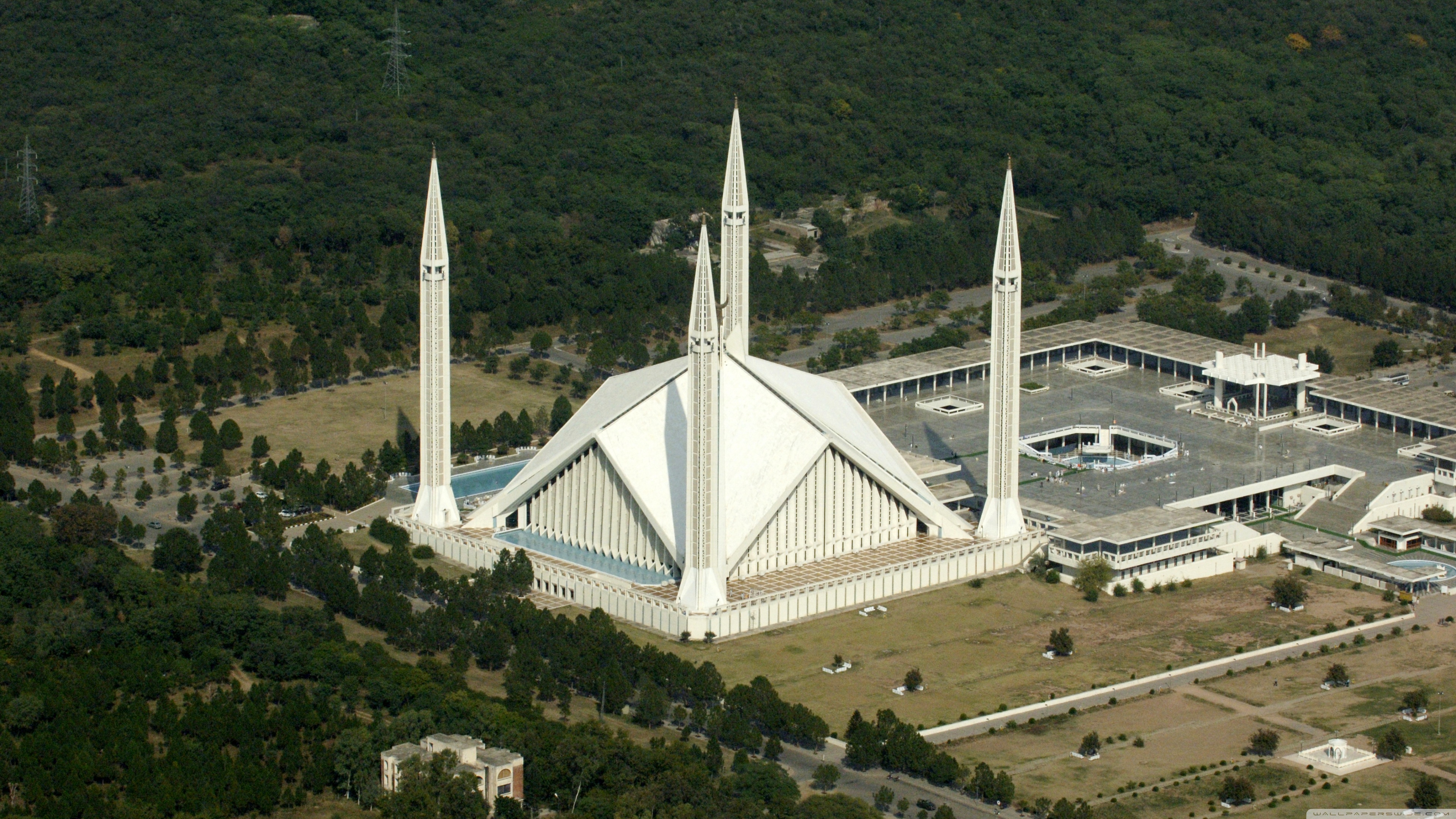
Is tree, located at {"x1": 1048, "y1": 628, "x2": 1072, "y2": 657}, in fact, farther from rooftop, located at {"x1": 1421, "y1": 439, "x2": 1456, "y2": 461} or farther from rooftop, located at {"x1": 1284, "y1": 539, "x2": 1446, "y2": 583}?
rooftop, located at {"x1": 1421, "y1": 439, "x2": 1456, "y2": 461}

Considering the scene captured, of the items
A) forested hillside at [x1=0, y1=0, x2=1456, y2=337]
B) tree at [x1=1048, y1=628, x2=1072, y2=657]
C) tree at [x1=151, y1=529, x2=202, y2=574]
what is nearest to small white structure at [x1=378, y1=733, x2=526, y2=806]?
tree at [x1=151, y1=529, x2=202, y2=574]

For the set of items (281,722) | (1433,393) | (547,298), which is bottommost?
(281,722)

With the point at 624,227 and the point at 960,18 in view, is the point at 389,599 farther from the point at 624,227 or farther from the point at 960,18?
the point at 960,18

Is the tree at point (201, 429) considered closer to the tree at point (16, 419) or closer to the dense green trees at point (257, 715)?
the tree at point (16, 419)

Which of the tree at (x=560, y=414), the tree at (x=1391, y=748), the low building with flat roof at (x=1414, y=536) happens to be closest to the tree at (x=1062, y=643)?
the tree at (x=1391, y=748)

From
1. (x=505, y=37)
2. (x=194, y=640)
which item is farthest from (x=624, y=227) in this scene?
(x=194, y=640)

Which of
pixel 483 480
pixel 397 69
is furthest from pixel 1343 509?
pixel 397 69
